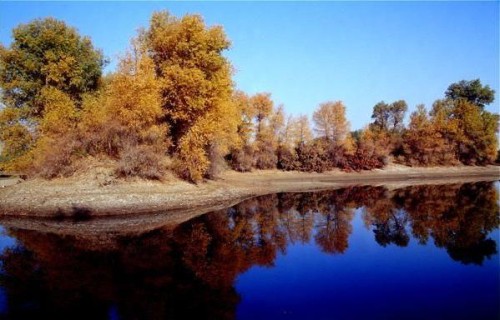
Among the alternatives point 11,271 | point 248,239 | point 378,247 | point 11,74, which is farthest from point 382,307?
point 11,74

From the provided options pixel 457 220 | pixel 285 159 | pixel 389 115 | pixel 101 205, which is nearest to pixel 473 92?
pixel 389 115

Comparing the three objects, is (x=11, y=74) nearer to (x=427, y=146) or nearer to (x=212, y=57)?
(x=212, y=57)

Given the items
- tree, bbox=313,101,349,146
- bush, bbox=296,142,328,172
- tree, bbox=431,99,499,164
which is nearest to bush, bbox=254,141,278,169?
bush, bbox=296,142,328,172

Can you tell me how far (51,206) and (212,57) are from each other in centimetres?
1695

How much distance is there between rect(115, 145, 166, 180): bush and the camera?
1046 inches

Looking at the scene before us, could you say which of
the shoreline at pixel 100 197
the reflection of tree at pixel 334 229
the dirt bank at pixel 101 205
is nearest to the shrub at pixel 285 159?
the shoreline at pixel 100 197

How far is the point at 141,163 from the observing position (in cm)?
2727

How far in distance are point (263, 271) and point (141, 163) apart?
17447 millimetres

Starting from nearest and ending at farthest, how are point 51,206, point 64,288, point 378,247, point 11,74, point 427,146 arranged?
point 64,288 → point 378,247 → point 51,206 → point 11,74 → point 427,146

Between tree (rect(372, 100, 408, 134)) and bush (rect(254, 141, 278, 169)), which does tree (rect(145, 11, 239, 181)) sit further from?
tree (rect(372, 100, 408, 134))

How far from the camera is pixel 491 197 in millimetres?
31688

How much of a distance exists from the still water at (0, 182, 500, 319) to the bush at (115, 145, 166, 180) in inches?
316

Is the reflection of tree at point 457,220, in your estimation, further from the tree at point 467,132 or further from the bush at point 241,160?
the tree at point 467,132

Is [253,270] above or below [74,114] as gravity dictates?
below
